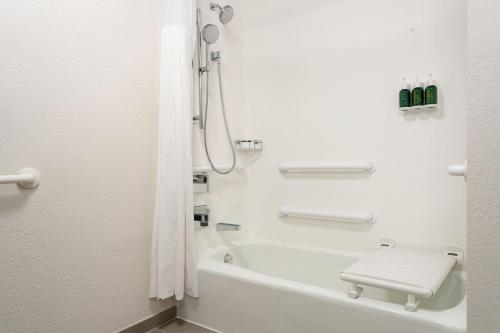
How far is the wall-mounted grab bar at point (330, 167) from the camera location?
184 cm

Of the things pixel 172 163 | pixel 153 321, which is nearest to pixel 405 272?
pixel 172 163

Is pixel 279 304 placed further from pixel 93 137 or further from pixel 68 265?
pixel 93 137

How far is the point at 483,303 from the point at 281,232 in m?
1.48

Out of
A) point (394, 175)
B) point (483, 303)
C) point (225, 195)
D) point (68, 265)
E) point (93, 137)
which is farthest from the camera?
point (225, 195)

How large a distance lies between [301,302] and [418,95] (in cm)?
120

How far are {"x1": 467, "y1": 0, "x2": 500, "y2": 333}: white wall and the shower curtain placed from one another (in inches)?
49.9

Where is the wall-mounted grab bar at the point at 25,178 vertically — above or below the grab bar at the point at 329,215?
above

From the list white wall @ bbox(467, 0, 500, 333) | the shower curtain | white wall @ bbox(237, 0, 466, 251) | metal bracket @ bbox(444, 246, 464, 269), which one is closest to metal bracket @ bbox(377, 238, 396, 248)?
white wall @ bbox(237, 0, 466, 251)

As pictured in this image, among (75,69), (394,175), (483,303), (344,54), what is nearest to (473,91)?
(483,303)

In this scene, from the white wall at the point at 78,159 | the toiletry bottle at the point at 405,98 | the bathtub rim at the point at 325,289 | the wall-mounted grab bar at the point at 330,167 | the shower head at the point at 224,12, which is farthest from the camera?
the shower head at the point at 224,12

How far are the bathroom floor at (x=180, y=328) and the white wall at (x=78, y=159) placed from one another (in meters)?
0.11

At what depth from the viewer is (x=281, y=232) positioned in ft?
7.27

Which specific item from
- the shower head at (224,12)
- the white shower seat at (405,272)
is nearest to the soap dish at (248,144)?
the shower head at (224,12)

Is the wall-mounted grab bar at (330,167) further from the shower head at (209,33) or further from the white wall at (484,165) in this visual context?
the white wall at (484,165)
